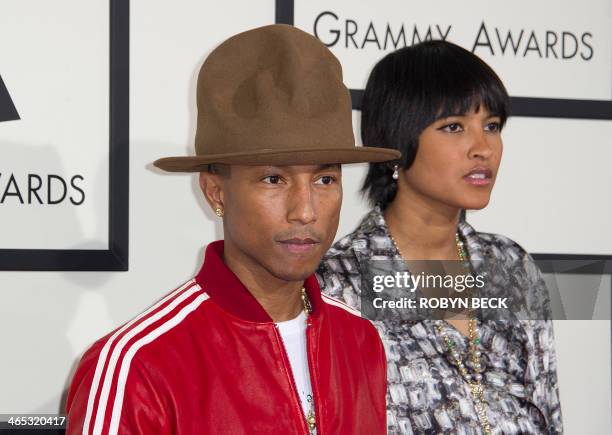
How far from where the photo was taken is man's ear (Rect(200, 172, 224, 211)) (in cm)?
151

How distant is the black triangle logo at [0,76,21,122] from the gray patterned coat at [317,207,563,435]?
2.89 ft

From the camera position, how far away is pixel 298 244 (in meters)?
1.41

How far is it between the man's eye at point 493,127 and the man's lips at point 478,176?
11cm

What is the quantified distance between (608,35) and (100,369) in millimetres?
2086

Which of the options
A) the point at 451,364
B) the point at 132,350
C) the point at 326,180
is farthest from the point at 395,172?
the point at 132,350

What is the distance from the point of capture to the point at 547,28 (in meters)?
2.77

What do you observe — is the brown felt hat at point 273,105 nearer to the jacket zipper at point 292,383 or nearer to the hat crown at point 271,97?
the hat crown at point 271,97

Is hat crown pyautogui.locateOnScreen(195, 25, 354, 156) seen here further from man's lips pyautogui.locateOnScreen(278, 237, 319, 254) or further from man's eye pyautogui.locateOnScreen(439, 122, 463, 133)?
man's eye pyautogui.locateOnScreen(439, 122, 463, 133)

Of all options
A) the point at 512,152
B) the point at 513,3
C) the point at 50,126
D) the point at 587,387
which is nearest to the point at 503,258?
the point at 512,152

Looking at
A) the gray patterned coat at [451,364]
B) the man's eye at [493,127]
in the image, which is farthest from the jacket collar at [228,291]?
the man's eye at [493,127]

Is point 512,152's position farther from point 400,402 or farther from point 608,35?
point 400,402

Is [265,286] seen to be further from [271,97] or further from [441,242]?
[441,242]

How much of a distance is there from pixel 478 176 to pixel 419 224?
0.19 meters

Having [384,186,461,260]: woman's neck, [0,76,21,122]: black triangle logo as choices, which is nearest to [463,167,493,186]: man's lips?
[384,186,461,260]: woman's neck
